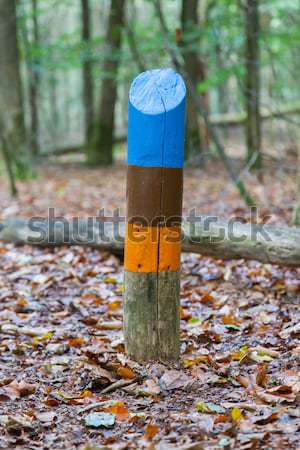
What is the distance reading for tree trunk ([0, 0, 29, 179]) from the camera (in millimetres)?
13164

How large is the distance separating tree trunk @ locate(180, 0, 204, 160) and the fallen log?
656cm

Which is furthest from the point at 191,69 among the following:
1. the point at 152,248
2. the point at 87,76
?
the point at 152,248

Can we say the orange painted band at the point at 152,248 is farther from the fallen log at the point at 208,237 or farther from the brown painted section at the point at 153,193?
the fallen log at the point at 208,237

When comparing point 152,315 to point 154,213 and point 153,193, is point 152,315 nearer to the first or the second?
point 154,213

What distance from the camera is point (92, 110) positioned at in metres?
17.1

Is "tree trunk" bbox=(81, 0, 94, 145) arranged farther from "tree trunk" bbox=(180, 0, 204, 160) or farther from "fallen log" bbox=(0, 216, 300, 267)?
"fallen log" bbox=(0, 216, 300, 267)

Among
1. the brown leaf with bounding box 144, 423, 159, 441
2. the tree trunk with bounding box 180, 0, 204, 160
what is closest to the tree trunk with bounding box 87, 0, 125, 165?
the tree trunk with bounding box 180, 0, 204, 160

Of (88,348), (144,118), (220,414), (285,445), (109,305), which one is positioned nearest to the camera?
(285,445)

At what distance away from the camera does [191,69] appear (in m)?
13.9

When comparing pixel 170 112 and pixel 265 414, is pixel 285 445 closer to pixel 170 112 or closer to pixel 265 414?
pixel 265 414

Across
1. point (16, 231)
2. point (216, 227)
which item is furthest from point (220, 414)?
point (16, 231)

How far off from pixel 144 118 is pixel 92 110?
14.3 m

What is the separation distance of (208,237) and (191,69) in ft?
31.5

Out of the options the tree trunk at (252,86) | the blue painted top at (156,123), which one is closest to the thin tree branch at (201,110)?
the tree trunk at (252,86)
